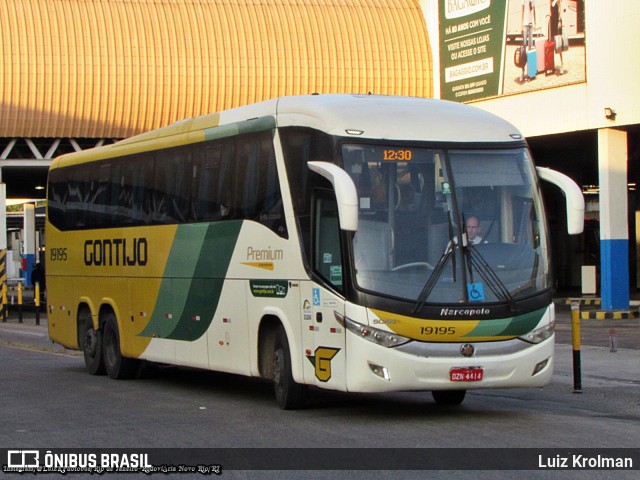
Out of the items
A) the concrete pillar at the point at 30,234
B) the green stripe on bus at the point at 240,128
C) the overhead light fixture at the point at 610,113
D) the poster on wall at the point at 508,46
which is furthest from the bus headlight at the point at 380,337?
the concrete pillar at the point at 30,234

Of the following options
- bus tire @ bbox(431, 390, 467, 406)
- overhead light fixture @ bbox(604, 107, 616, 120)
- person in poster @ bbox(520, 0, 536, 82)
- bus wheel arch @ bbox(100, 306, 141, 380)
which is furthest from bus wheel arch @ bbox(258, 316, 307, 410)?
person in poster @ bbox(520, 0, 536, 82)

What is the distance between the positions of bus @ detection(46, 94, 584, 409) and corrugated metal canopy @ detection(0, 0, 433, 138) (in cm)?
2739

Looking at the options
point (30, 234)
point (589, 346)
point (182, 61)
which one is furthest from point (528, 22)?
point (30, 234)

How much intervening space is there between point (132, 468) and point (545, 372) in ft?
15.6

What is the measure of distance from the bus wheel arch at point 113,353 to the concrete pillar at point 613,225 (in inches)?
644

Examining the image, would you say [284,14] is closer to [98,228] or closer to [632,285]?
[632,285]

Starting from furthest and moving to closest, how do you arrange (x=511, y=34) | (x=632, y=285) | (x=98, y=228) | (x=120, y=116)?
(x=632, y=285) → (x=120, y=116) → (x=511, y=34) → (x=98, y=228)

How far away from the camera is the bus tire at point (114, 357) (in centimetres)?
1841

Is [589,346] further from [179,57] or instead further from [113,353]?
[179,57]

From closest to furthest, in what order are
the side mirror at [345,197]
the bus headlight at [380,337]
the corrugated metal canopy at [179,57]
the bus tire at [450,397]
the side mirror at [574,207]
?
the side mirror at [345,197] → the bus headlight at [380,337] → the side mirror at [574,207] → the bus tire at [450,397] → the corrugated metal canopy at [179,57]

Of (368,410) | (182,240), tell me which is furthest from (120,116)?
(368,410)

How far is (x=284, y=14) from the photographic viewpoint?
142ft

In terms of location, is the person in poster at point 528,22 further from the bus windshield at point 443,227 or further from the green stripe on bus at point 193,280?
the bus windshield at point 443,227

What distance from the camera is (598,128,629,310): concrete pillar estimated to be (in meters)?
31.8
